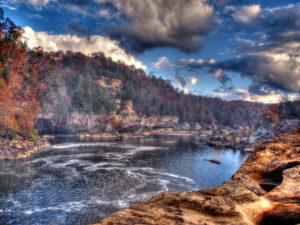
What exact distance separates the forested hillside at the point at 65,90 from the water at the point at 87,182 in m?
25.8

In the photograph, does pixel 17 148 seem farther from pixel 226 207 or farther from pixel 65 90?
pixel 65 90

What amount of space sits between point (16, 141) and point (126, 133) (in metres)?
62.6

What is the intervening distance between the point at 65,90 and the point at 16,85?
3806 cm

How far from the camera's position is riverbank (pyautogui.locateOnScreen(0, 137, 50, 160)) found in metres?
49.8

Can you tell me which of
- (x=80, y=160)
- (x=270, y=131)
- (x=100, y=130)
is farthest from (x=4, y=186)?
(x=270, y=131)

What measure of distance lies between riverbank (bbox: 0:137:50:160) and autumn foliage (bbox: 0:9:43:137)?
4.46 m

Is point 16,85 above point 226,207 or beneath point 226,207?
above

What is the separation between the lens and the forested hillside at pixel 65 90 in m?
69.8

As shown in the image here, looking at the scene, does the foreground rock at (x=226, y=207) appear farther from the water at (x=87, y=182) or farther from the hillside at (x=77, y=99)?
the hillside at (x=77, y=99)

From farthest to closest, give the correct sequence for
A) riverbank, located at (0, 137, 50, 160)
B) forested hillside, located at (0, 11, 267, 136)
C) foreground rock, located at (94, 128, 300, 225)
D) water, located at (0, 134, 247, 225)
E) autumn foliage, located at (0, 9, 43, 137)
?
1. forested hillside, located at (0, 11, 267, 136)
2. autumn foliage, located at (0, 9, 43, 137)
3. riverbank, located at (0, 137, 50, 160)
4. water, located at (0, 134, 247, 225)
5. foreground rock, located at (94, 128, 300, 225)

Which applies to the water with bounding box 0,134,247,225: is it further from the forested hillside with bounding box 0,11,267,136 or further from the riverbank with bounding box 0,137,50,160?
the forested hillside with bounding box 0,11,267,136

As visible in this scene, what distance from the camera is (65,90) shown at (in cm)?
11869

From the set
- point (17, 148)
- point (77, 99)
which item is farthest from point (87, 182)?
point (77, 99)

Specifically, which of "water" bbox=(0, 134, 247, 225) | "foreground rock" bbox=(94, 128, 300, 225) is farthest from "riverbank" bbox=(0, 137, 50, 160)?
"foreground rock" bbox=(94, 128, 300, 225)
